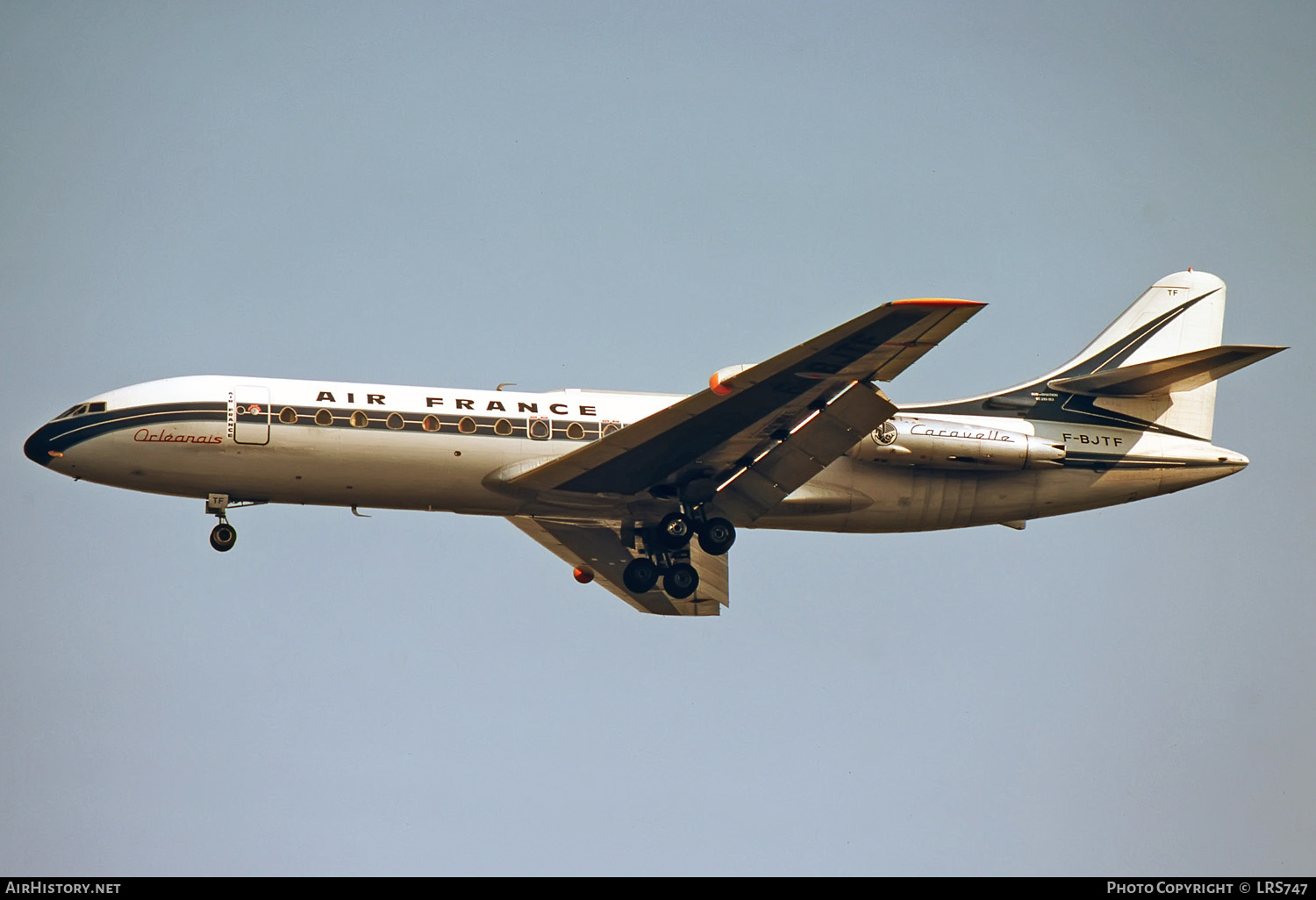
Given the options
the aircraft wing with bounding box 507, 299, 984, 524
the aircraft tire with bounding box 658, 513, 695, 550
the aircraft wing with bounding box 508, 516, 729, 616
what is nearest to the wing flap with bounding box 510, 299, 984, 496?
the aircraft wing with bounding box 507, 299, 984, 524

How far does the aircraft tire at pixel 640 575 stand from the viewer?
32.8 metres

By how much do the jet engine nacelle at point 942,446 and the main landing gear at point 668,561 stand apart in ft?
11.0

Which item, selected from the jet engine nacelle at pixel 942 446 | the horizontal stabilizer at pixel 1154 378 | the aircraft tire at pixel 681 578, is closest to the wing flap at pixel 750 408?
the jet engine nacelle at pixel 942 446

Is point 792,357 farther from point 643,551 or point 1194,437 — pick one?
point 1194,437

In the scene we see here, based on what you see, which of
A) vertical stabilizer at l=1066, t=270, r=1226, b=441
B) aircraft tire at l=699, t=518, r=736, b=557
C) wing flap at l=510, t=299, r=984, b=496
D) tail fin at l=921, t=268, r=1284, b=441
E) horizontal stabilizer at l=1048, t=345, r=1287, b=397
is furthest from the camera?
vertical stabilizer at l=1066, t=270, r=1226, b=441

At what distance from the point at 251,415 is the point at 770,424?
974 cm

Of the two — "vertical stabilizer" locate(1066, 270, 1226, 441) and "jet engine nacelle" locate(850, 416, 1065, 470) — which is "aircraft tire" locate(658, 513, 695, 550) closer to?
"jet engine nacelle" locate(850, 416, 1065, 470)

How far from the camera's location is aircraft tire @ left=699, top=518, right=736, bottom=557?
1226 inches

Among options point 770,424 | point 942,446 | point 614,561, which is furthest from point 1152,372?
point 614,561

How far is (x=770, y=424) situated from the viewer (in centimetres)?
2933

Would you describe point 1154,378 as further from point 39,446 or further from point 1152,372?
point 39,446

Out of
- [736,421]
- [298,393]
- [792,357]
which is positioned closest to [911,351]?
[792,357]

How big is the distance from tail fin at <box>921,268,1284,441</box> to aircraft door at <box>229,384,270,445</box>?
1352 cm

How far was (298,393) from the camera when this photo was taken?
30031 millimetres
